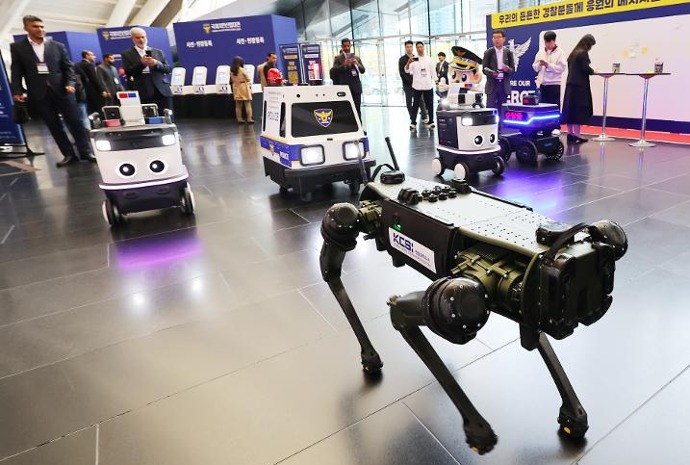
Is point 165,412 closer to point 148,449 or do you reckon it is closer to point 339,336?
point 148,449

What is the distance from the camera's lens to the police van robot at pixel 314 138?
4297 millimetres

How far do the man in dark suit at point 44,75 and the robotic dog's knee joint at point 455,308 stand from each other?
6843 millimetres

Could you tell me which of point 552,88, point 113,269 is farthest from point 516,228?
point 552,88

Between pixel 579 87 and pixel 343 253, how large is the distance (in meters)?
6.24

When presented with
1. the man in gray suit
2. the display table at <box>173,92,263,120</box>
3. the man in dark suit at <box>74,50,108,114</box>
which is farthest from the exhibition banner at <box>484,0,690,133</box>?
the display table at <box>173,92,263,120</box>

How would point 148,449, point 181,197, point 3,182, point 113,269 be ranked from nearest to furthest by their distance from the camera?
point 148,449, point 113,269, point 181,197, point 3,182

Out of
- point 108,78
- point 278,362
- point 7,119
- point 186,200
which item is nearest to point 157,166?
point 186,200

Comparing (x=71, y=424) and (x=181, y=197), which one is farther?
(x=181, y=197)

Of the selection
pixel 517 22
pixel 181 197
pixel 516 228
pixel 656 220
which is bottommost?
pixel 656 220

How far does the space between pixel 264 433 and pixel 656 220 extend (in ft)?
10.5

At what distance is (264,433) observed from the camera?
61.6 inches

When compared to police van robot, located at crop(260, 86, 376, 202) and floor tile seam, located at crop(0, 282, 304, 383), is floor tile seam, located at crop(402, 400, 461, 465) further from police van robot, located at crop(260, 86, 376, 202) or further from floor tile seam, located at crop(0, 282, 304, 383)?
police van robot, located at crop(260, 86, 376, 202)

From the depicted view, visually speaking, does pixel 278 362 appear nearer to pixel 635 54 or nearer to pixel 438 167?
pixel 438 167

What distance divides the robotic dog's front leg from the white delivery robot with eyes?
10.6 feet
